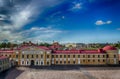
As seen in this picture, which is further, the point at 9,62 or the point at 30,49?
the point at 30,49

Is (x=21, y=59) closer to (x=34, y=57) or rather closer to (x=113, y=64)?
(x=34, y=57)

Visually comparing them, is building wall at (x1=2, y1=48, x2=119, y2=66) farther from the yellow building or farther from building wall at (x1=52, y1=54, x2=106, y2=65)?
the yellow building

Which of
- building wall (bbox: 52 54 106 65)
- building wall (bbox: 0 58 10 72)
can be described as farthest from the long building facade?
building wall (bbox: 0 58 10 72)

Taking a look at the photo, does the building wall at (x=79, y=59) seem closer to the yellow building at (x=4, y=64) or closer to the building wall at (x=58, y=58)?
the building wall at (x=58, y=58)

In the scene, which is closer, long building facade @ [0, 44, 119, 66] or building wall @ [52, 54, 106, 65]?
long building facade @ [0, 44, 119, 66]

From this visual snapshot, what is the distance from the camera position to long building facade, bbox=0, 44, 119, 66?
57.3 metres

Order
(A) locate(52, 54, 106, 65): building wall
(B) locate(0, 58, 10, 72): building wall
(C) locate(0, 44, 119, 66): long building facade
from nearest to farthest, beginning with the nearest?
(B) locate(0, 58, 10, 72): building wall, (C) locate(0, 44, 119, 66): long building facade, (A) locate(52, 54, 106, 65): building wall

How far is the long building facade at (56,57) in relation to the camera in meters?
57.3

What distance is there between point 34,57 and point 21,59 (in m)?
4.26

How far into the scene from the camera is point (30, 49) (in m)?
57.2

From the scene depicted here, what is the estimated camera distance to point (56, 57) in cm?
5800

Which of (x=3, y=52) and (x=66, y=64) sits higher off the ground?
(x=3, y=52)

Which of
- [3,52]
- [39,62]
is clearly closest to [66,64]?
[39,62]

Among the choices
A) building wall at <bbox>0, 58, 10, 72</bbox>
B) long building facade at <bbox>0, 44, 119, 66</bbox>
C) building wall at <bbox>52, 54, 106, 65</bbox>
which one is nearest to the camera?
building wall at <bbox>0, 58, 10, 72</bbox>
